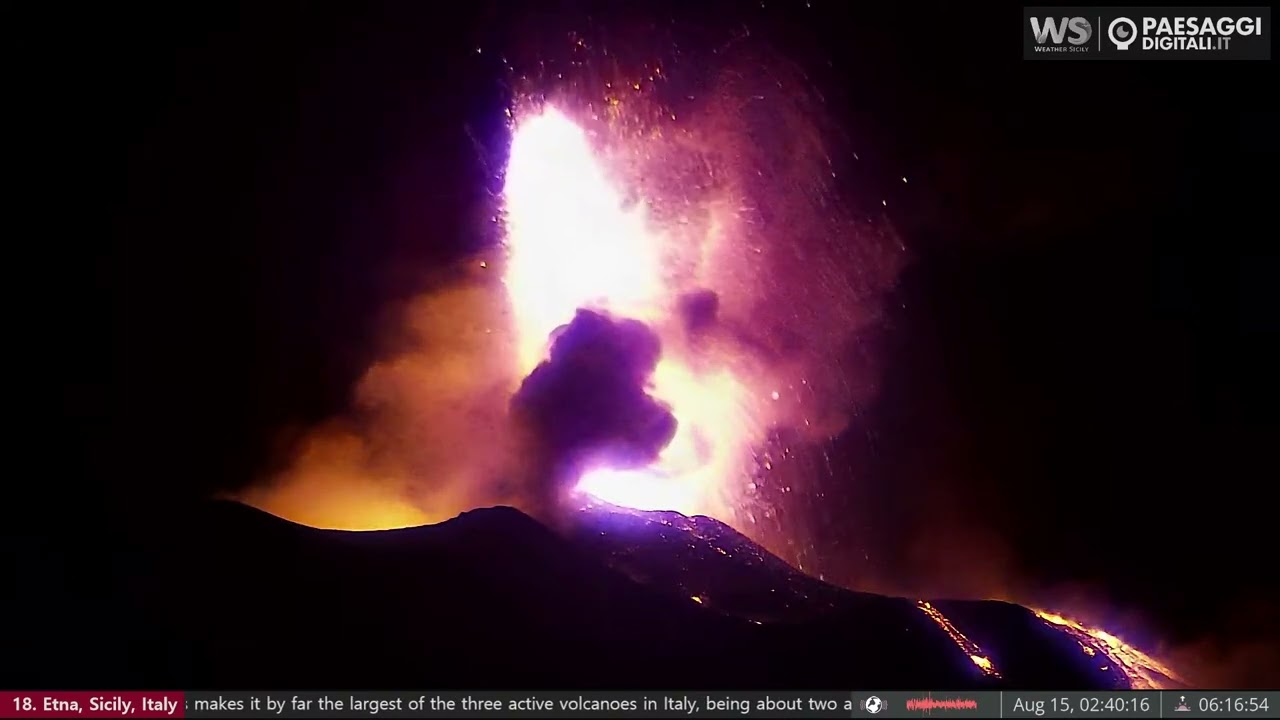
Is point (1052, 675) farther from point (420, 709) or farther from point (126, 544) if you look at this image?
point (126, 544)

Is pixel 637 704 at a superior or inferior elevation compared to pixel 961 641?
inferior

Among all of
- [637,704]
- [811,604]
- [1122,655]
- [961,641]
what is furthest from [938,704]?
[1122,655]

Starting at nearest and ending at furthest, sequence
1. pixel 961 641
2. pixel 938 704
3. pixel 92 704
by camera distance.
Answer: pixel 92 704 → pixel 938 704 → pixel 961 641

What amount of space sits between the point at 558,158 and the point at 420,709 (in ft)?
40.3

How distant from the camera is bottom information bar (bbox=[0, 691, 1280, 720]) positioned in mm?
7883

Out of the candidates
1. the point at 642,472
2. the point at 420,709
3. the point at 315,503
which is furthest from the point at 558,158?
the point at 420,709

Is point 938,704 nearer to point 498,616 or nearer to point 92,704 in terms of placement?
point 498,616

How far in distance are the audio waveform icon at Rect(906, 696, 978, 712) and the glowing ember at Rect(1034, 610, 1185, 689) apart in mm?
9775

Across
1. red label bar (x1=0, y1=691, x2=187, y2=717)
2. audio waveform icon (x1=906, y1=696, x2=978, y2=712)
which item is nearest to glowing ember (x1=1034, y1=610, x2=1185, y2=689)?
audio waveform icon (x1=906, y1=696, x2=978, y2=712)

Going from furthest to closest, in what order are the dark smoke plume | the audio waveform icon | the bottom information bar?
the dark smoke plume → the audio waveform icon → the bottom information bar

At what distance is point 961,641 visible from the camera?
49.9ft

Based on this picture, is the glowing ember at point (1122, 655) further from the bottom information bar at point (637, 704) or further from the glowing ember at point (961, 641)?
the bottom information bar at point (637, 704)

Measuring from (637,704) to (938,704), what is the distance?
3.34 m

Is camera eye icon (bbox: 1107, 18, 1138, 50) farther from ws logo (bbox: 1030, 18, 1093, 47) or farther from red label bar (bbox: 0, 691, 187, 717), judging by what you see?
red label bar (bbox: 0, 691, 187, 717)
